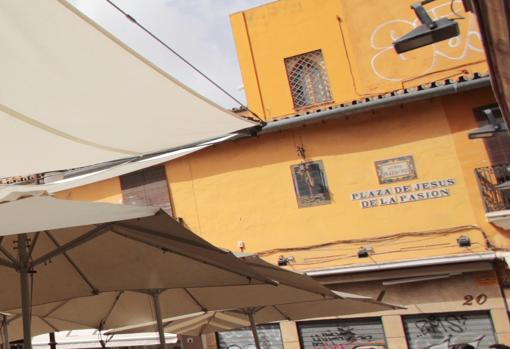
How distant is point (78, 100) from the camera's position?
4227 millimetres

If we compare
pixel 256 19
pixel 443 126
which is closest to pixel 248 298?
pixel 443 126

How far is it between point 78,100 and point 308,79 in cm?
1118

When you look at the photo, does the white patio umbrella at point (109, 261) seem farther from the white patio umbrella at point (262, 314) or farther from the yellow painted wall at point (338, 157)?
the yellow painted wall at point (338, 157)

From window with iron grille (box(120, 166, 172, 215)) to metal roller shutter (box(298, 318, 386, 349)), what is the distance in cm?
529

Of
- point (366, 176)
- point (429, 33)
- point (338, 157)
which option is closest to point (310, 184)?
point (338, 157)

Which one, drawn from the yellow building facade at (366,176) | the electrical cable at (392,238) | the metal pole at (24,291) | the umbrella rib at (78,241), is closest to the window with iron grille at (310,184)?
the yellow building facade at (366,176)

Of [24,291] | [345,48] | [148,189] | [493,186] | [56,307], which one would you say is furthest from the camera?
[148,189]

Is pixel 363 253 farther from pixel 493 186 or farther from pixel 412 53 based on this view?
pixel 412 53

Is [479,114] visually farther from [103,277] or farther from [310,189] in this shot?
[103,277]

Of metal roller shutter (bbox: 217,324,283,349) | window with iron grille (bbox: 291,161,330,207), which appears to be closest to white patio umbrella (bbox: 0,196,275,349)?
window with iron grille (bbox: 291,161,330,207)

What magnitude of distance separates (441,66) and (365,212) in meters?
4.28

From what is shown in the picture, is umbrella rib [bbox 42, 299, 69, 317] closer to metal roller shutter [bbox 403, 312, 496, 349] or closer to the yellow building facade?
the yellow building facade

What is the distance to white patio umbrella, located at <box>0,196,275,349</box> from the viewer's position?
3.91 metres

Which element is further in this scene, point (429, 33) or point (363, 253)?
point (363, 253)
